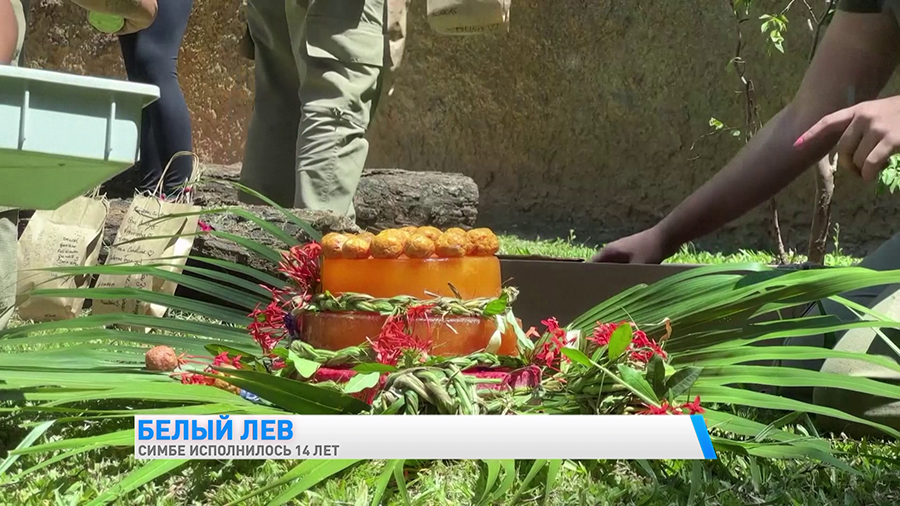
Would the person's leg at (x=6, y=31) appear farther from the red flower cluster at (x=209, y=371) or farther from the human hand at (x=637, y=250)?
the human hand at (x=637, y=250)

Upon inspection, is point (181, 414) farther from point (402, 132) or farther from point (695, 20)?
point (402, 132)

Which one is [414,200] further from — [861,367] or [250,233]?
[861,367]

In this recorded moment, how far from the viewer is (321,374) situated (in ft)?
3.44

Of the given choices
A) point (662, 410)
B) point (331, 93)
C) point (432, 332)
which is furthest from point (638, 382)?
point (331, 93)

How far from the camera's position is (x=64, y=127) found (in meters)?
0.95

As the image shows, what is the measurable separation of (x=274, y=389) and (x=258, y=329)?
1.03 ft

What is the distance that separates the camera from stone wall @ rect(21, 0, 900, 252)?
474 cm

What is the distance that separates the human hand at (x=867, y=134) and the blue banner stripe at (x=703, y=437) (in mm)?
411

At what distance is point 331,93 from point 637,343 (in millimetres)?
1504

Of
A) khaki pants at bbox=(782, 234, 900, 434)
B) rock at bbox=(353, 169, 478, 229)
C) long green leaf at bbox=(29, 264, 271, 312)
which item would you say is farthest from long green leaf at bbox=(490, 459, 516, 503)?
rock at bbox=(353, 169, 478, 229)

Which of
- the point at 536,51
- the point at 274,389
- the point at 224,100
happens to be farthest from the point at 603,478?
the point at 224,100

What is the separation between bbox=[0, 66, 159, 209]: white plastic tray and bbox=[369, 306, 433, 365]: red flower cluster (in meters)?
0.33

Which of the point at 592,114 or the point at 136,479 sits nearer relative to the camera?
the point at 136,479

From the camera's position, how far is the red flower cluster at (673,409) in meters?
0.87
